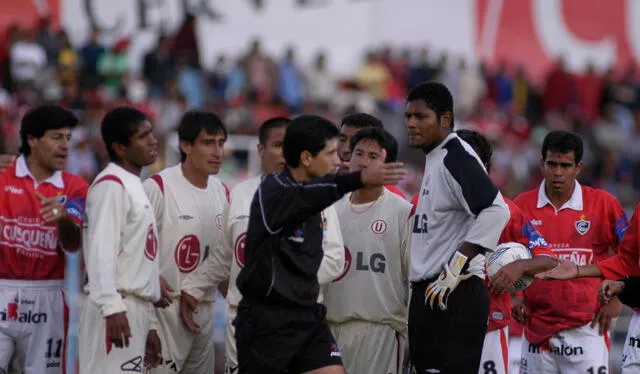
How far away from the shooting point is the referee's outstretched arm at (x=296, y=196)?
8625 mm

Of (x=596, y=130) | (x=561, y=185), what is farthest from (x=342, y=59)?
(x=561, y=185)

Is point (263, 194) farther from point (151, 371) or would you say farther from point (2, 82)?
point (2, 82)

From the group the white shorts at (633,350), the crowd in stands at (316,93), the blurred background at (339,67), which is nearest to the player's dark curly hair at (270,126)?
the white shorts at (633,350)

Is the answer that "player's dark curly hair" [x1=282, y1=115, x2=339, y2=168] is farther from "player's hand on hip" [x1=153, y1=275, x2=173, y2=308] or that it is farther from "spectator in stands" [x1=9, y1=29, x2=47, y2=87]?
"spectator in stands" [x1=9, y1=29, x2=47, y2=87]

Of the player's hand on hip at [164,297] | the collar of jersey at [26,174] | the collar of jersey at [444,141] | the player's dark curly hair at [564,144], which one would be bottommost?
the player's hand on hip at [164,297]

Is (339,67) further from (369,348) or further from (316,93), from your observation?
(369,348)

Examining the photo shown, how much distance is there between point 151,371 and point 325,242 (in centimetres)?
197

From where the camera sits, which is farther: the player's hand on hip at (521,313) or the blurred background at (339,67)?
the blurred background at (339,67)

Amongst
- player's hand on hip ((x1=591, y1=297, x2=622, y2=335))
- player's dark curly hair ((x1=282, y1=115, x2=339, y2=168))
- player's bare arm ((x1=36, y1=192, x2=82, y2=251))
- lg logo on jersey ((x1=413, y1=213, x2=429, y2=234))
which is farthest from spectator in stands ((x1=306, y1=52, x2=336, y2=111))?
player's dark curly hair ((x1=282, y1=115, x2=339, y2=168))

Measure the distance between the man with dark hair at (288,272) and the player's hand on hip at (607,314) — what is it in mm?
2873

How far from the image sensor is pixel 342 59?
31.2m

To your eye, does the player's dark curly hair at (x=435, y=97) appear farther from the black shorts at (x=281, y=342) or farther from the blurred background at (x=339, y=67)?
the blurred background at (x=339, y=67)

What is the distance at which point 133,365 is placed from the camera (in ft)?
32.0

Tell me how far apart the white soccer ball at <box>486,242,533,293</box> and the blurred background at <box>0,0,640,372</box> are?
9.02 meters
